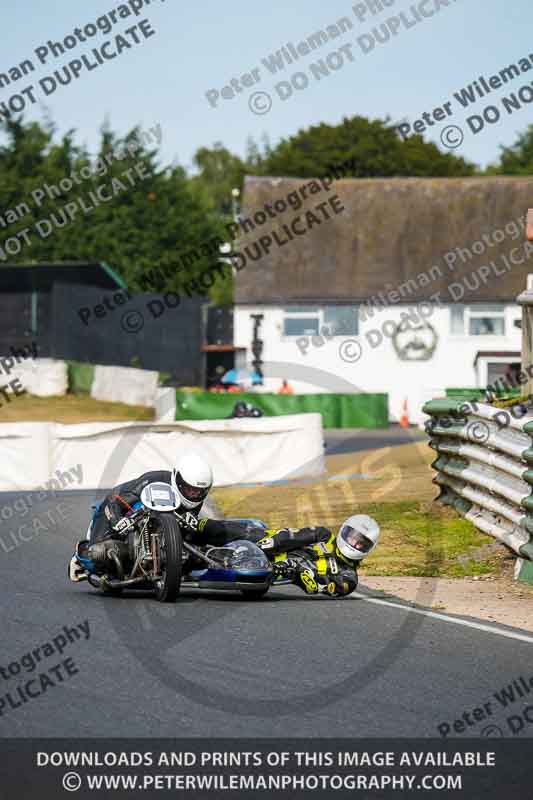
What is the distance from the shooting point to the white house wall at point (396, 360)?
46.4m

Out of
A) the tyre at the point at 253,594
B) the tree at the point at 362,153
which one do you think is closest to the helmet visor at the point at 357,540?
the tyre at the point at 253,594

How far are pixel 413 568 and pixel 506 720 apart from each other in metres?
6.16

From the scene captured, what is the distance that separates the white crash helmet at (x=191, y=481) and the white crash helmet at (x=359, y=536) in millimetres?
997

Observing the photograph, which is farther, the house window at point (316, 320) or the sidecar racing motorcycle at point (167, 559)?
the house window at point (316, 320)

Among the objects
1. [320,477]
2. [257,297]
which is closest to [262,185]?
[257,297]

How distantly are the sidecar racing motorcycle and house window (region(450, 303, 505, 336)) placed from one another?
125 feet

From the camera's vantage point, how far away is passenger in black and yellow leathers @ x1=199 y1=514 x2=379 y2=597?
9.54 meters

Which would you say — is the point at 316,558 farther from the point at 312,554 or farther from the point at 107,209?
the point at 107,209

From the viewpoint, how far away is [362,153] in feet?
207

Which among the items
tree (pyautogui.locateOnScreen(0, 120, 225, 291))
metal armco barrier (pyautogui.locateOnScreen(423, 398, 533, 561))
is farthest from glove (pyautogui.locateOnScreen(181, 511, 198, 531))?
tree (pyautogui.locateOnScreen(0, 120, 225, 291))

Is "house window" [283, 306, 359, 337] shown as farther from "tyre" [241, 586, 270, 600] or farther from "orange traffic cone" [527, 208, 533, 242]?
"tyre" [241, 586, 270, 600]

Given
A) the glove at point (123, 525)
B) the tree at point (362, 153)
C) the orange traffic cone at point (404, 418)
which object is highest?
the tree at point (362, 153)

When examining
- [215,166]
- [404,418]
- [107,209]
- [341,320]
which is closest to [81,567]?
[404,418]

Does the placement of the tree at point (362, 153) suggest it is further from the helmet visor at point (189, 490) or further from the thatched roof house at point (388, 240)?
the helmet visor at point (189, 490)
